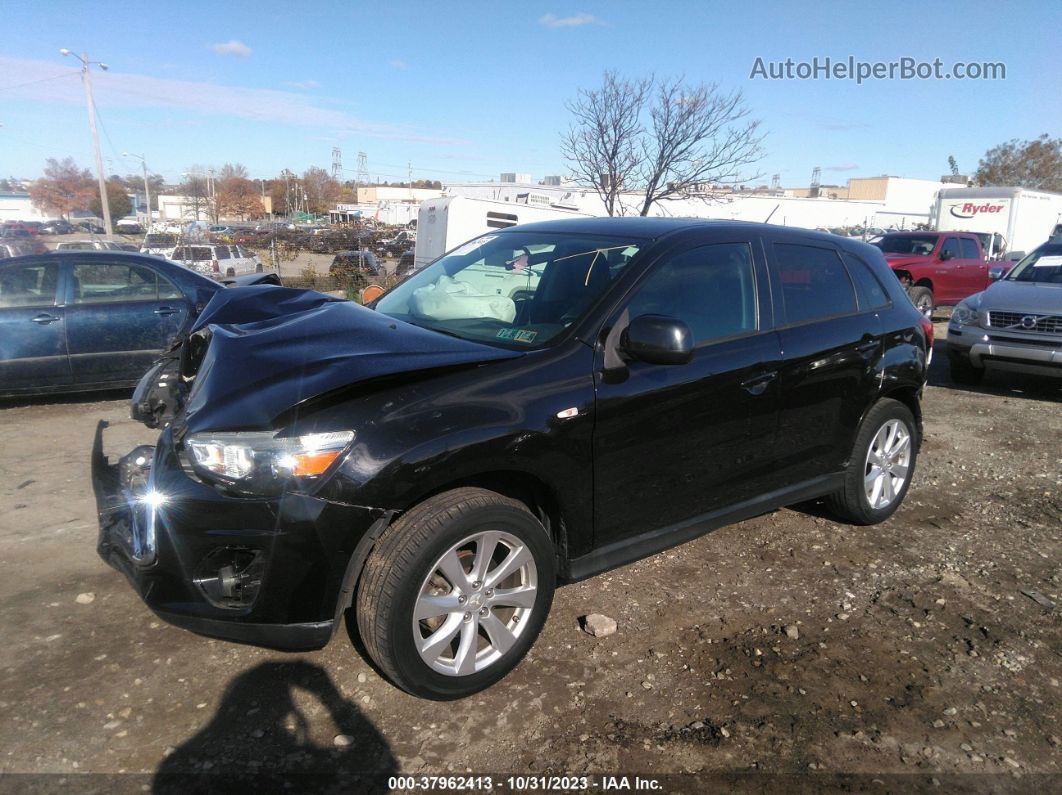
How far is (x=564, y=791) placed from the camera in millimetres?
2359

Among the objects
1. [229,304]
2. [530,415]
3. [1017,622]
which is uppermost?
[229,304]

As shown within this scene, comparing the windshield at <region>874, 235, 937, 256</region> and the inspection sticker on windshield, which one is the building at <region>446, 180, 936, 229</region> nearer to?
the windshield at <region>874, 235, 937, 256</region>

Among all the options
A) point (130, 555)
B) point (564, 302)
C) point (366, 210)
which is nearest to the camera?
point (130, 555)

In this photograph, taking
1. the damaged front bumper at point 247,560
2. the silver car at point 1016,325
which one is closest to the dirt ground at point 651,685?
the damaged front bumper at point 247,560

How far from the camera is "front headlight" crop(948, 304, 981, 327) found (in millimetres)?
8328

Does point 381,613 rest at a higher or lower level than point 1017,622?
higher

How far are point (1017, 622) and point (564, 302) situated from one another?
2.60 m

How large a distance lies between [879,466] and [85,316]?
6720 millimetres

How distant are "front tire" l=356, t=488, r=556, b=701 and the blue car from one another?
15.8 ft

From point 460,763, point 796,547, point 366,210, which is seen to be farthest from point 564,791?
point 366,210

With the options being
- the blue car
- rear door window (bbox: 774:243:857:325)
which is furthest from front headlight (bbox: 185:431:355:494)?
the blue car

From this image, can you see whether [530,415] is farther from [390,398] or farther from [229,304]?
[229,304]

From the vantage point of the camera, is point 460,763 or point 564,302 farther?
point 564,302

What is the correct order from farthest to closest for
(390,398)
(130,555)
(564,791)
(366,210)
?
1. (366,210)
2. (130,555)
3. (390,398)
4. (564,791)
